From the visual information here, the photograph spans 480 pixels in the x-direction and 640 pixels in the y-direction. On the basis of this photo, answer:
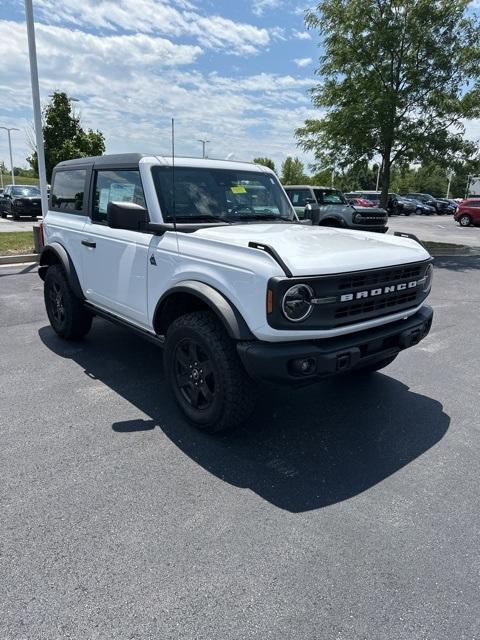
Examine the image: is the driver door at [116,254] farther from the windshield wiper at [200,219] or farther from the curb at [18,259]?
the curb at [18,259]

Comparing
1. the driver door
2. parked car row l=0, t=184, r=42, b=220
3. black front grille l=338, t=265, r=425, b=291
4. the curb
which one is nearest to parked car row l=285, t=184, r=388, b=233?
the curb

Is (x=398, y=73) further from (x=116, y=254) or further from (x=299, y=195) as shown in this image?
(x=116, y=254)

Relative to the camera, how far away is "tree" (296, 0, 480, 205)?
12.0 metres

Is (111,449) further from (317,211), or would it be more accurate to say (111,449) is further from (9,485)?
(317,211)

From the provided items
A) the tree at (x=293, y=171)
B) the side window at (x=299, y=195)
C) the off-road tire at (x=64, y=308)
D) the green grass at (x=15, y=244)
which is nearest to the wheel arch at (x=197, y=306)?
the off-road tire at (x=64, y=308)

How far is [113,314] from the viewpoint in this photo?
14.3 feet

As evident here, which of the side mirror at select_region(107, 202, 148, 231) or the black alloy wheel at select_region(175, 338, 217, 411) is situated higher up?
the side mirror at select_region(107, 202, 148, 231)

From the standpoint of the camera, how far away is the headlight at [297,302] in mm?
2729

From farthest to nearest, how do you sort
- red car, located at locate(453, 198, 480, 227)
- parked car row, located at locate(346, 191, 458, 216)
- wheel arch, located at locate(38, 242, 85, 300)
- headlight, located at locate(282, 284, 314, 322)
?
parked car row, located at locate(346, 191, 458, 216)
red car, located at locate(453, 198, 480, 227)
wheel arch, located at locate(38, 242, 85, 300)
headlight, located at locate(282, 284, 314, 322)

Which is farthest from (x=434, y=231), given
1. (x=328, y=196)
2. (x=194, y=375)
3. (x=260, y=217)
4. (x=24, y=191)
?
(x=194, y=375)

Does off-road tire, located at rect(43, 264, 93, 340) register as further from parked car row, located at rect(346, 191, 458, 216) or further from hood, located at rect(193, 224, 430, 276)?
parked car row, located at rect(346, 191, 458, 216)

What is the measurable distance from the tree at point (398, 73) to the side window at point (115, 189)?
9.77 meters

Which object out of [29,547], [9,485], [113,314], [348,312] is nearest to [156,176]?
[113,314]

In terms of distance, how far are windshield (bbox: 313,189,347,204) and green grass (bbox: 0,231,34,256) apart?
27.7 feet
